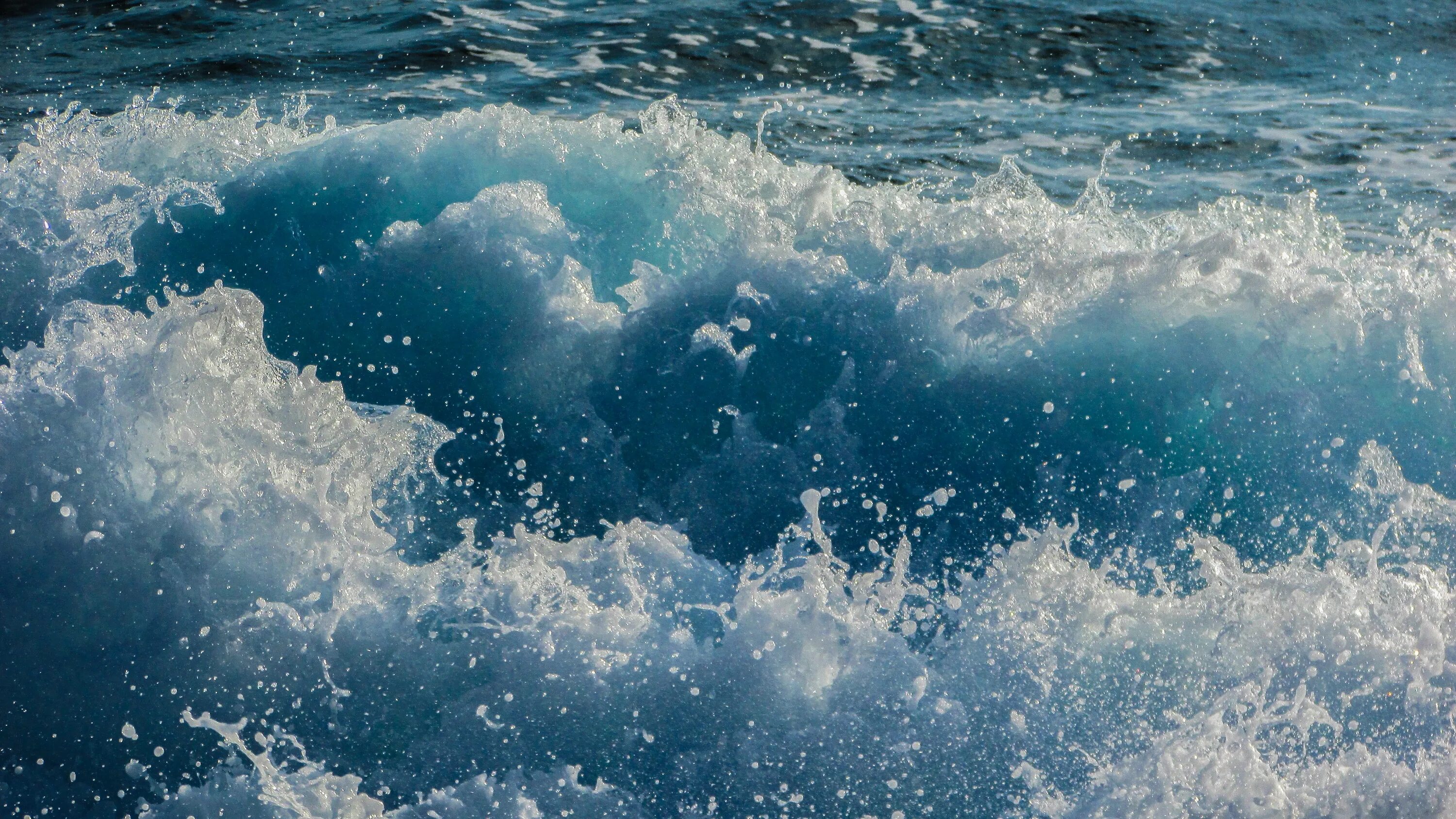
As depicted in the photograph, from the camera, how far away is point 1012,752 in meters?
3.12

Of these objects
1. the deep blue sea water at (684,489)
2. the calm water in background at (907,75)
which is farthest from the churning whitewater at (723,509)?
the calm water in background at (907,75)

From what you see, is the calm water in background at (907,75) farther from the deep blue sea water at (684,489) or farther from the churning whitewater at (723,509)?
the churning whitewater at (723,509)

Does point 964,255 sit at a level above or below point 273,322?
above

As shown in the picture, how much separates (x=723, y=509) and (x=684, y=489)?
0.16 meters

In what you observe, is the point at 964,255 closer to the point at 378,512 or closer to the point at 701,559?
the point at 701,559

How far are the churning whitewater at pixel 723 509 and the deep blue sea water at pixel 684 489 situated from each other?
0.04 feet

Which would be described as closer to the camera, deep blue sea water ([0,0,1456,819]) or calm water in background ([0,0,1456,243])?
deep blue sea water ([0,0,1456,819])

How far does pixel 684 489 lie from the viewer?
3.98 m

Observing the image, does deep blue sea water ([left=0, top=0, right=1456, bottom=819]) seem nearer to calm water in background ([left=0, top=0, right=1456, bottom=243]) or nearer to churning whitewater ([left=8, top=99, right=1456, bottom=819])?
churning whitewater ([left=8, top=99, right=1456, bottom=819])

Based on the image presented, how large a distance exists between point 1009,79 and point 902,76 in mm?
751

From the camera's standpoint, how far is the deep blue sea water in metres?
3.14

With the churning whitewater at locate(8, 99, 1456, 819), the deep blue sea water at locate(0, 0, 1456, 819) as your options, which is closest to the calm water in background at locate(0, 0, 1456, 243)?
the deep blue sea water at locate(0, 0, 1456, 819)

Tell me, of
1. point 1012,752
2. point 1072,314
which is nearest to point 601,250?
point 1072,314

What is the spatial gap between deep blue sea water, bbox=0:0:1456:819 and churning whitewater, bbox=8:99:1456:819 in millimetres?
13
